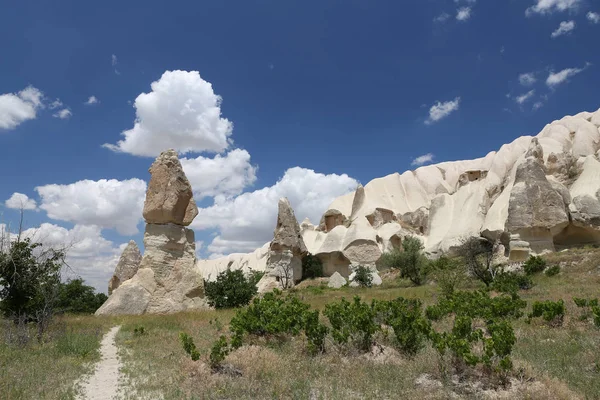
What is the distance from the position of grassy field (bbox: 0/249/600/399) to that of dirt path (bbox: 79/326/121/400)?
6.4 inches

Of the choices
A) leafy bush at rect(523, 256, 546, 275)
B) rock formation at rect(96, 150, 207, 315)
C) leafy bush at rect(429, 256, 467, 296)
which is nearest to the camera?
leafy bush at rect(429, 256, 467, 296)

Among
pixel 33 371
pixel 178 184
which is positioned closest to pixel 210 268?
pixel 178 184

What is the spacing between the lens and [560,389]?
168 inches

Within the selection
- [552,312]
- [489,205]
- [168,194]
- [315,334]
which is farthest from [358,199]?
[315,334]

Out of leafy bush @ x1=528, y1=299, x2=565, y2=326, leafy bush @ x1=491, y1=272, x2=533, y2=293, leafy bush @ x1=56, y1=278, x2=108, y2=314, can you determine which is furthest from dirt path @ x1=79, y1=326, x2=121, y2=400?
leafy bush @ x1=56, y1=278, x2=108, y2=314

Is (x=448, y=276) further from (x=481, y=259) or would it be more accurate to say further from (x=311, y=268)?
(x=311, y=268)

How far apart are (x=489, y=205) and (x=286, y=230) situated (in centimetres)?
1964

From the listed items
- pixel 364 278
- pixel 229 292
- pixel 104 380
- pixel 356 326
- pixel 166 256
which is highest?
pixel 166 256

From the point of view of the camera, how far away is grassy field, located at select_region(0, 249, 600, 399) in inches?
183

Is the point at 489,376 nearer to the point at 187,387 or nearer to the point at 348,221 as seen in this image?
the point at 187,387

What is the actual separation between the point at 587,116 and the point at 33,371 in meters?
63.0

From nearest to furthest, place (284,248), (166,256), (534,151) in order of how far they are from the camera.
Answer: (166,256), (534,151), (284,248)

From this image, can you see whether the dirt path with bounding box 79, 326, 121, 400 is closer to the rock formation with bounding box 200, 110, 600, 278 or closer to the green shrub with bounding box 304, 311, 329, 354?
the green shrub with bounding box 304, 311, 329, 354

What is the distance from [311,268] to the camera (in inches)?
1439
